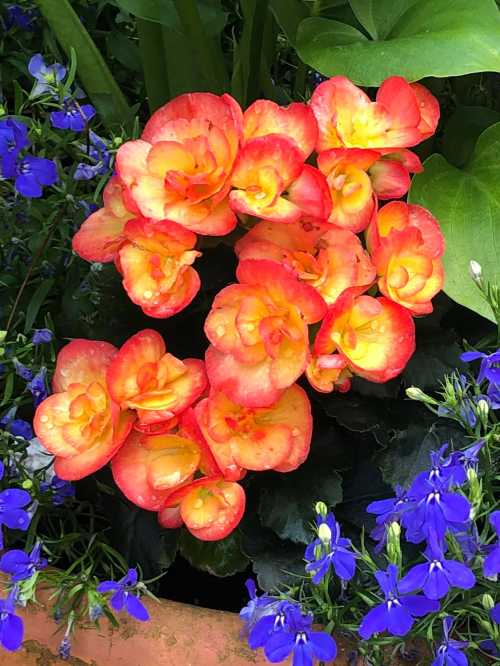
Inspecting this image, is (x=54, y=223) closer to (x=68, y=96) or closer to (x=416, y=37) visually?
(x=68, y=96)

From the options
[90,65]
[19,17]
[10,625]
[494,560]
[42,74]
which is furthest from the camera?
[19,17]

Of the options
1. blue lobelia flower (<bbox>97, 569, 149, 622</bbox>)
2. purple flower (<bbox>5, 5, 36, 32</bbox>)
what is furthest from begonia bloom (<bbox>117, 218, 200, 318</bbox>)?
purple flower (<bbox>5, 5, 36, 32</bbox>)

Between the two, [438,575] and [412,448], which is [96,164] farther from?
[438,575]

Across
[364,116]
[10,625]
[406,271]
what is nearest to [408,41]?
[364,116]

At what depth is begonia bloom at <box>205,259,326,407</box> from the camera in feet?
2.08

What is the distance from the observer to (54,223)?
0.90 m

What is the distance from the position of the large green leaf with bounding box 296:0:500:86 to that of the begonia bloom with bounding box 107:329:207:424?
333 mm

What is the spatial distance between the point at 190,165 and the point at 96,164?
245 mm

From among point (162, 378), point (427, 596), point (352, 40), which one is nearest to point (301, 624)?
point (427, 596)

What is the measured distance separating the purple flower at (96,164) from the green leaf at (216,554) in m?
0.35

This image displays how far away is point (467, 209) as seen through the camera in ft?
2.84

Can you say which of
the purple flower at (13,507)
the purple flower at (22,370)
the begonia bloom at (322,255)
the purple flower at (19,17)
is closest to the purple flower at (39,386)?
the purple flower at (22,370)

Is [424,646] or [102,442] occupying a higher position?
[102,442]

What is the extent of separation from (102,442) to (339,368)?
0.19 metres
